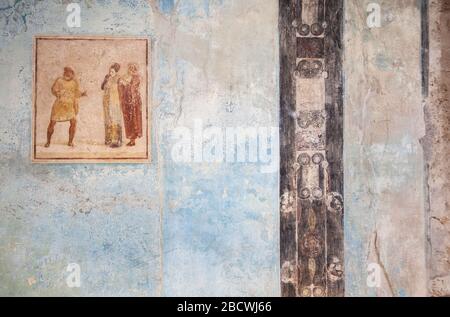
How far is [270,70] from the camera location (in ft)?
12.4

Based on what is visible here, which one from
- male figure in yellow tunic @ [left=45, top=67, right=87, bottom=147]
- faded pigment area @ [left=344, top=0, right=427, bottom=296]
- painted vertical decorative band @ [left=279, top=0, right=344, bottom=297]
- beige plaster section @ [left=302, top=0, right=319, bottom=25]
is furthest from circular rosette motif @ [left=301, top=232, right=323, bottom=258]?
male figure in yellow tunic @ [left=45, top=67, right=87, bottom=147]

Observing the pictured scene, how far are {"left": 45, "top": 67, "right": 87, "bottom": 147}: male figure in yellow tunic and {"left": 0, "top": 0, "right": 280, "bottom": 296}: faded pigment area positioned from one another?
198mm

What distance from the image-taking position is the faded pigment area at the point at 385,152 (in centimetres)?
379

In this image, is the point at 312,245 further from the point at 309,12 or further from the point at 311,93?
the point at 309,12

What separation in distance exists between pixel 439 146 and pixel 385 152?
431 mm

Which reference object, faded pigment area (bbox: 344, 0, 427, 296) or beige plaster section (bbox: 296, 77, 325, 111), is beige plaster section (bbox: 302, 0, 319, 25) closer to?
faded pigment area (bbox: 344, 0, 427, 296)

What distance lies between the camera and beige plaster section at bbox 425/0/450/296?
12.5 feet

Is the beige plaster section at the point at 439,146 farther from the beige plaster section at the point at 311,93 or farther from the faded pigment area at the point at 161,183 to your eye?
the faded pigment area at the point at 161,183

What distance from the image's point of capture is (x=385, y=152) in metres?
3.81

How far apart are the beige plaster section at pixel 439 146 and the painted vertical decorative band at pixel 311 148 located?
0.72 m

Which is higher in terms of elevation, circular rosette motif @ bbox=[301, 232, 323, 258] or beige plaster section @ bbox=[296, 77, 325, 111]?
beige plaster section @ bbox=[296, 77, 325, 111]

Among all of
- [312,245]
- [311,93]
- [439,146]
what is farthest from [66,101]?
[439,146]
